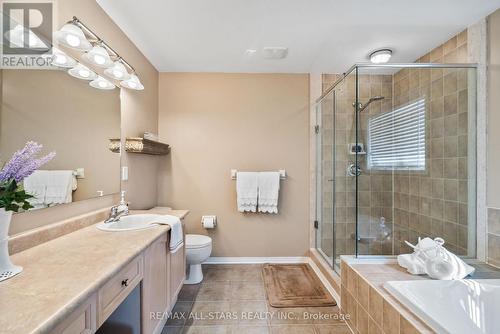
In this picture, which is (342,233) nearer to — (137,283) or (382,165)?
(382,165)

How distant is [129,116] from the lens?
2105 mm

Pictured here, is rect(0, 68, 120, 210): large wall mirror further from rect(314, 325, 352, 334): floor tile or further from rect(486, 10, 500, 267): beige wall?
rect(486, 10, 500, 267): beige wall

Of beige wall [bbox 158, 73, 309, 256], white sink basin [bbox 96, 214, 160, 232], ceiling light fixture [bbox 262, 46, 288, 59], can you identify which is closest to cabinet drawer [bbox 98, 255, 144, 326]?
white sink basin [bbox 96, 214, 160, 232]

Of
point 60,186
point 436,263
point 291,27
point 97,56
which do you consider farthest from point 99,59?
point 436,263

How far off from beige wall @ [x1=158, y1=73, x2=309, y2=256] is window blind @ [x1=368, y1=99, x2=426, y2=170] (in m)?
0.92

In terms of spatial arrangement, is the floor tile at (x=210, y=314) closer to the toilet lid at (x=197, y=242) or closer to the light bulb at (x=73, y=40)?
the toilet lid at (x=197, y=242)

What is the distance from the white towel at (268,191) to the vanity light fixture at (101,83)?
5.46ft

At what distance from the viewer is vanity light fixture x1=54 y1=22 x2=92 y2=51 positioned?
4.18 feet

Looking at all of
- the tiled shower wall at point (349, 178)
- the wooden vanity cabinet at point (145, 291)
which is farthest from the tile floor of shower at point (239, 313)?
the tiled shower wall at point (349, 178)

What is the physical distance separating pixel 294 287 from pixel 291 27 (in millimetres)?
2342

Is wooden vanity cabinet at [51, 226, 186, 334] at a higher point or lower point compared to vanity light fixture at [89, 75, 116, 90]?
lower

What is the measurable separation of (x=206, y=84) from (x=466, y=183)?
2.73m

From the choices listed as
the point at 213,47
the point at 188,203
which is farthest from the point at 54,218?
the point at 213,47

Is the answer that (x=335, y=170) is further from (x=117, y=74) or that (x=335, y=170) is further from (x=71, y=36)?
(x=71, y=36)
